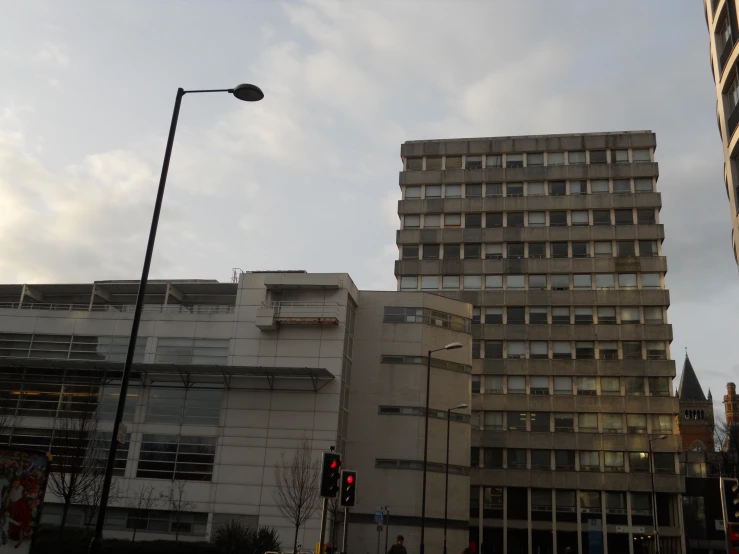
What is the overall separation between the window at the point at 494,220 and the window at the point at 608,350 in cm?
1507

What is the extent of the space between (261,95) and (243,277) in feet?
107

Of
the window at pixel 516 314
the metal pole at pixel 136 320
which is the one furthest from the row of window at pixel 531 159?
the metal pole at pixel 136 320

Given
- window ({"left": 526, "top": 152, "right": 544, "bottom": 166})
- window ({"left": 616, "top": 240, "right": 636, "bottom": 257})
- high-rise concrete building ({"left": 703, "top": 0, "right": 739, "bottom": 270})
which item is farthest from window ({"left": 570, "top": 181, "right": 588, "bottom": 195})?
high-rise concrete building ({"left": 703, "top": 0, "right": 739, "bottom": 270})

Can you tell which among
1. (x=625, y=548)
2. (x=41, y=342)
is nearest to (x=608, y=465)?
(x=625, y=548)

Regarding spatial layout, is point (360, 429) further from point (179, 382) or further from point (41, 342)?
point (41, 342)

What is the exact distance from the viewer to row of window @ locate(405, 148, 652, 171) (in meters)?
71.4

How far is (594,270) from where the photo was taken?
68.1 meters

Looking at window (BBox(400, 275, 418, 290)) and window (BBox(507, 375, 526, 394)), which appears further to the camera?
window (BBox(400, 275, 418, 290))

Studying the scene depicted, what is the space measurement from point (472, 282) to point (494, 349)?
687 centimetres

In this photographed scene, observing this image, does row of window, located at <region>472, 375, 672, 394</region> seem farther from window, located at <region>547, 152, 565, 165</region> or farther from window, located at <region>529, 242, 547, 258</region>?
window, located at <region>547, 152, 565, 165</region>

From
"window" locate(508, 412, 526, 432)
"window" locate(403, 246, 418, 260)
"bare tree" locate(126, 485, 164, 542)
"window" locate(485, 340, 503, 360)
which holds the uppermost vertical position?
"window" locate(403, 246, 418, 260)

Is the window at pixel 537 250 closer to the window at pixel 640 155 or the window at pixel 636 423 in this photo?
the window at pixel 640 155

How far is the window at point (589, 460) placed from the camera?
6347cm

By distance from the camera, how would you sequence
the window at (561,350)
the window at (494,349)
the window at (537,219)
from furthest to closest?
the window at (537,219), the window at (494,349), the window at (561,350)
